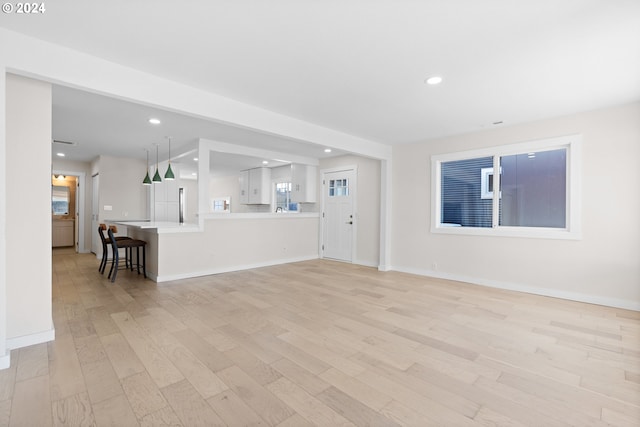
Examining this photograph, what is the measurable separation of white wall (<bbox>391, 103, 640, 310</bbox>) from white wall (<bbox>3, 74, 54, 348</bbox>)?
5.44 meters

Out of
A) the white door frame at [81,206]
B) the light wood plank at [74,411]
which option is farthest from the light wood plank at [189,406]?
the white door frame at [81,206]

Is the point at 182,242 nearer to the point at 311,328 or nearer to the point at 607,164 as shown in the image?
the point at 311,328

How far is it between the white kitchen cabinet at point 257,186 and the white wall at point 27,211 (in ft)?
19.4

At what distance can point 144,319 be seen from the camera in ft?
10.5

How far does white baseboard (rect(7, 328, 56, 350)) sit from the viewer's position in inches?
97.7

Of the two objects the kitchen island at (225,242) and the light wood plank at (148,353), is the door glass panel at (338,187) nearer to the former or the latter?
the kitchen island at (225,242)

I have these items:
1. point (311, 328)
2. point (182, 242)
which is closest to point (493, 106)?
point (311, 328)

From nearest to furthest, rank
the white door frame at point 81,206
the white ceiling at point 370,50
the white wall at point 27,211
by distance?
the white ceiling at point 370,50 < the white wall at point 27,211 < the white door frame at point 81,206

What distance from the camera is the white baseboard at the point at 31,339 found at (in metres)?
2.48

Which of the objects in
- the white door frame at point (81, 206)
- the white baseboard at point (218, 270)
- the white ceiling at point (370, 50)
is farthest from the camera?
the white door frame at point (81, 206)

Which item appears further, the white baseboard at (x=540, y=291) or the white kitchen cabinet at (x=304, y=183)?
the white kitchen cabinet at (x=304, y=183)

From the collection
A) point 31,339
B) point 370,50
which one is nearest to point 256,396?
point 31,339

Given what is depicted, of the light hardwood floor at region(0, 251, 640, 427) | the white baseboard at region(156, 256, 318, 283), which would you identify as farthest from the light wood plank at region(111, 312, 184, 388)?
the white baseboard at region(156, 256, 318, 283)

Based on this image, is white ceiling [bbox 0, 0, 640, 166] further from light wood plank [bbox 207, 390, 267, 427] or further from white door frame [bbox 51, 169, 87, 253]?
white door frame [bbox 51, 169, 87, 253]
